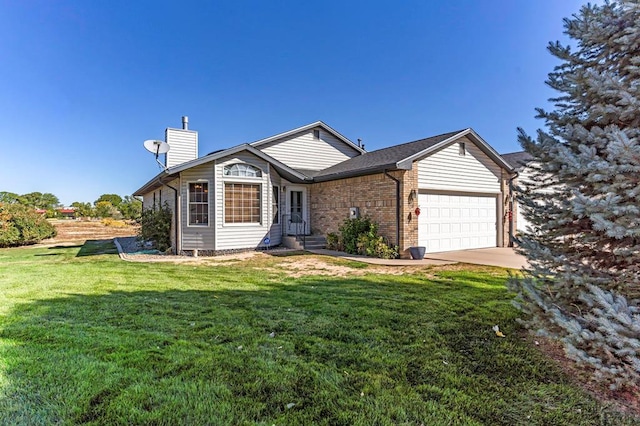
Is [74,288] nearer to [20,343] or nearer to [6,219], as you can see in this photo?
[20,343]

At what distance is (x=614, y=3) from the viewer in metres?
2.85

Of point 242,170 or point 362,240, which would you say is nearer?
point 362,240

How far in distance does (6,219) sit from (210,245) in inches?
508

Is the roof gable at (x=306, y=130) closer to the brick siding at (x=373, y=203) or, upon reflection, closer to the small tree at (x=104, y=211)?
the brick siding at (x=373, y=203)

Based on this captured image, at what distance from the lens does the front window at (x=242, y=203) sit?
12031 millimetres

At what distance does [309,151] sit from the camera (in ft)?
54.4

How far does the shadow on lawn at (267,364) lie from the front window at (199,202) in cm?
695

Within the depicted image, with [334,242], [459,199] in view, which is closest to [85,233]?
[334,242]

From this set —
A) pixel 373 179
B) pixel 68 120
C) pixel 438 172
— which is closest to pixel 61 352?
pixel 373 179

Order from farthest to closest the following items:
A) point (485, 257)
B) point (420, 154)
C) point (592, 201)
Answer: point (420, 154) → point (485, 257) → point (592, 201)

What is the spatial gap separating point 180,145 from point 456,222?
1305 cm

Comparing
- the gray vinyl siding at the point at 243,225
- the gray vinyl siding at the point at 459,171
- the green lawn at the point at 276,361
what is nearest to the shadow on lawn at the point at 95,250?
the gray vinyl siding at the point at 243,225

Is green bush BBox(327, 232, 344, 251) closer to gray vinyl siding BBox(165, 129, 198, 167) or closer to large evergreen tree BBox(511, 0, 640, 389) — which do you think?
gray vinyl siding BBox(165, 129, 198, 167)

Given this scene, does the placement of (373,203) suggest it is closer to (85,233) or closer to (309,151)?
(309,151)
